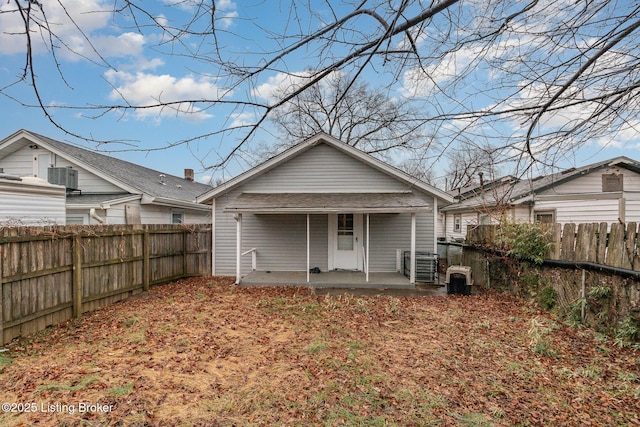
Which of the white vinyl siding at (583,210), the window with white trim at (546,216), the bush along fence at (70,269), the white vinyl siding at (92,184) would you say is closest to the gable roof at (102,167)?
the white vinyl siding at (92,184)

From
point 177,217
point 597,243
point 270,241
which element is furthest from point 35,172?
point 597,243

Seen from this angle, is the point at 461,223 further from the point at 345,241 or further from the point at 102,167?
the point at 102,167

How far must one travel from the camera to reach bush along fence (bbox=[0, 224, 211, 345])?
494 cm

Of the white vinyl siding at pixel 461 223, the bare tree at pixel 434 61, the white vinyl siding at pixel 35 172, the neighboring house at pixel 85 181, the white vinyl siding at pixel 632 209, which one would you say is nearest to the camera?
the bare tree at pixel 434 61

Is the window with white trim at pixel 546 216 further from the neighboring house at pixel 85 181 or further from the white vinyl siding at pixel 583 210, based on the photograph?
the neighboring house at pixel 85 181

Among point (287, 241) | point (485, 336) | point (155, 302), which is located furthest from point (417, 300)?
point (155, 302)

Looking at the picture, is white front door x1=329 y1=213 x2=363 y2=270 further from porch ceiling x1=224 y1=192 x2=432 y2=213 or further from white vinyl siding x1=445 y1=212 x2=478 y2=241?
white vinyl siding x1=445 y1=212 x2=478 y2=241

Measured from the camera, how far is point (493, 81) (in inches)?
126

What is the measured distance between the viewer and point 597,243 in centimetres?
570

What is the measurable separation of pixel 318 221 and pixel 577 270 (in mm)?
6885

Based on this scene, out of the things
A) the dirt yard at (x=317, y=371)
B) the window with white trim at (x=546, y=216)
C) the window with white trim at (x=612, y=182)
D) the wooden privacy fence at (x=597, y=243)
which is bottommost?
the dirt yard at (x=317, y=371)

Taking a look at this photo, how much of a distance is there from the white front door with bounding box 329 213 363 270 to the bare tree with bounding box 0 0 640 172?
7.60 meters

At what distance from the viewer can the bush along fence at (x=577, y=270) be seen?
4.91 meters

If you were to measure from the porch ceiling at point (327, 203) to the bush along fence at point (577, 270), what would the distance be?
2.41 metres
